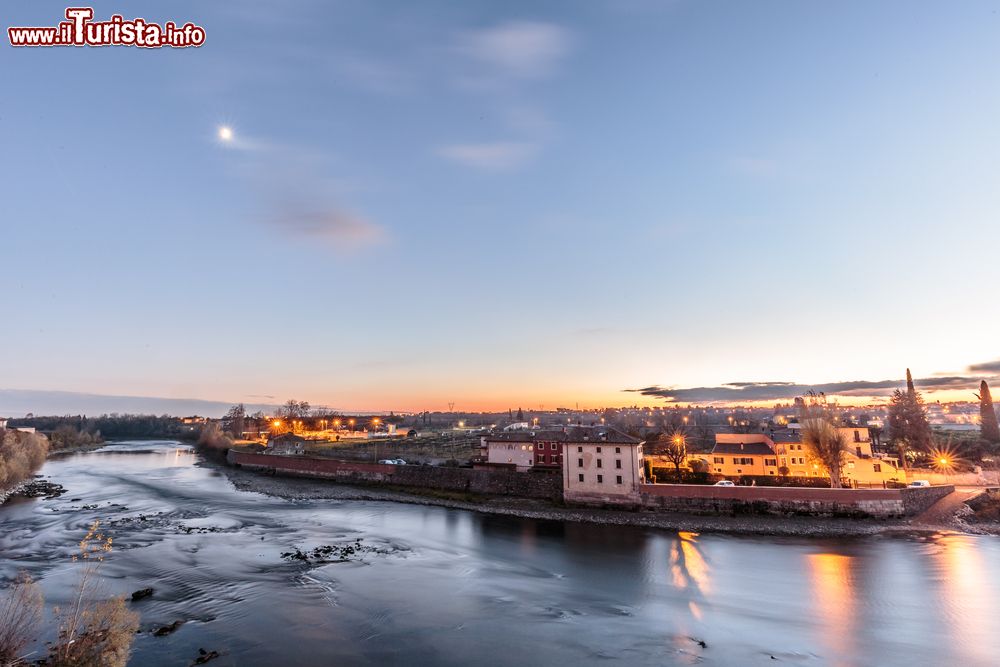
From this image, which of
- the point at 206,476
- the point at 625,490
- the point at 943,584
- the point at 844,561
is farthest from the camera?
the point at 206,476

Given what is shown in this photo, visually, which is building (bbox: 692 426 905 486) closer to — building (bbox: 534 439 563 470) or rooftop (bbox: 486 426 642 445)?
rooftop (bbox: 486 426 642 445)

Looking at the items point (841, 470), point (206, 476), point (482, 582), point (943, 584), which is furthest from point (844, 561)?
point (206, 476)

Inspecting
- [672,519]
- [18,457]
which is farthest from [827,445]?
[18,457]

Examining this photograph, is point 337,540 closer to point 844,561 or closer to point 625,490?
point 625,490

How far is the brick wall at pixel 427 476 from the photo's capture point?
46.3m

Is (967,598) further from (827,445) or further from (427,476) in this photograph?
(427,476)

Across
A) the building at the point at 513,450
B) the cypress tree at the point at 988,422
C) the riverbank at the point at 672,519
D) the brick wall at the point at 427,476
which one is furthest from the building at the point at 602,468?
the cypress tree at the point at 988,422

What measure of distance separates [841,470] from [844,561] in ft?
62.0

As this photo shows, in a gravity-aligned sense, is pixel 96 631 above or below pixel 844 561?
above

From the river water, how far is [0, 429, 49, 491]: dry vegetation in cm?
1900

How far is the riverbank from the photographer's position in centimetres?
3481

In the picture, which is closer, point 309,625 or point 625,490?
point 309,625

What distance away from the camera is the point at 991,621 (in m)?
21.6

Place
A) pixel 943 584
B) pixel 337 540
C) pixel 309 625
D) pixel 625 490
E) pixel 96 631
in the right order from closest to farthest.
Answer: pixel 96 631 → pixel 309 625 → pixel 943 584 → pixel 337 540 → pixel 625 490
